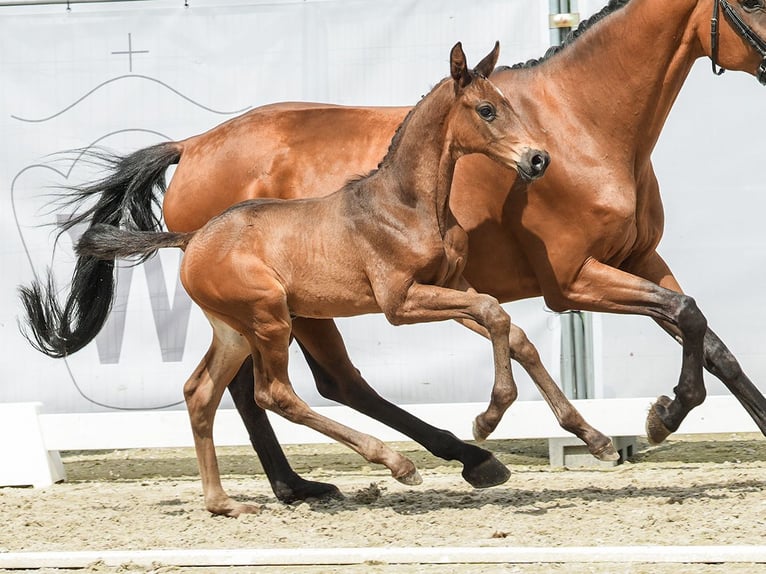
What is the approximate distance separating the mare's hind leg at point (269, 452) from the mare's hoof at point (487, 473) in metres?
0.68

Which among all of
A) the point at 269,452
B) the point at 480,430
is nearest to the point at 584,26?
the point at 480,430

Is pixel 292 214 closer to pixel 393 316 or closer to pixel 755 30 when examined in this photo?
pixel 393 316

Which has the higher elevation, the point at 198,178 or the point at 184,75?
the point at 184,75

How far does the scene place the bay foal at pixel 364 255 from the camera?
4793 millimetres

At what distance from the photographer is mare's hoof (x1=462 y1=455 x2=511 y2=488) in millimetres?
5316

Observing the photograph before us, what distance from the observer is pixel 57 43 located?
6941mm

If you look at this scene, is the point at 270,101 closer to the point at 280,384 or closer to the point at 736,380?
the point at 280,384

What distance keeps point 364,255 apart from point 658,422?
1.36 m

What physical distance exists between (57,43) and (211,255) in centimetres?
244

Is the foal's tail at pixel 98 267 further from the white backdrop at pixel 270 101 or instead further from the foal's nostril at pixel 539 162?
the foal's nostril at pixel 539 162

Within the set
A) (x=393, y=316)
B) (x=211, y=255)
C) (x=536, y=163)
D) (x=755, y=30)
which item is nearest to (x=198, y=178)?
(x=211, y=255)

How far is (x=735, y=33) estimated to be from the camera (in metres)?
4.99

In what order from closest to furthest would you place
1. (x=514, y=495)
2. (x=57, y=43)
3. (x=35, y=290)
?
(x=514, y=495), (x=35, y=290), (x=57, y=43)

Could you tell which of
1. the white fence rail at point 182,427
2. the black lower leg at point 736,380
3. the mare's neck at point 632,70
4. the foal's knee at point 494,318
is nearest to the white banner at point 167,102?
the white fence rail at point 182,427
